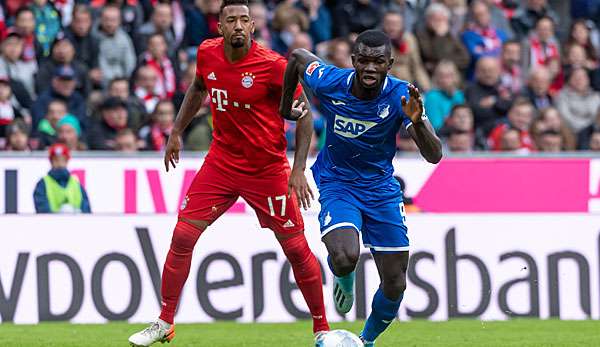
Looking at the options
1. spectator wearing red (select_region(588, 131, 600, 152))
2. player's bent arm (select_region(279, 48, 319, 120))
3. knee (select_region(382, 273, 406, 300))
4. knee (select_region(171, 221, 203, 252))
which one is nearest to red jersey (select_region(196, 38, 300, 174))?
player's bent arm (select_region(279, 48, 319, 120))

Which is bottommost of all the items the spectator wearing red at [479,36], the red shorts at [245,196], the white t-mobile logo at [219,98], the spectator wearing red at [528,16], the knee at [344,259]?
the knee at [344,259]

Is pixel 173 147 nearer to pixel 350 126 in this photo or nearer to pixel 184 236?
pixel 184 236

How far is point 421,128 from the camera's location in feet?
29.6

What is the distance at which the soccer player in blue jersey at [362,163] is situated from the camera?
953 centimetres

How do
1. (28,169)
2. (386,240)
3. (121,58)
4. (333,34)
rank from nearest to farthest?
(386,240) → (28,169) → (121,58) → (333,34)

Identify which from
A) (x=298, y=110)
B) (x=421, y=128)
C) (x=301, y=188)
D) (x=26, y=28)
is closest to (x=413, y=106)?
(x=421, y=128)

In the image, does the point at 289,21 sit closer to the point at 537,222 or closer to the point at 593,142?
the point at 593,142

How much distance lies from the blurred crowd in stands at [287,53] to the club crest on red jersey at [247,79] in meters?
5.90

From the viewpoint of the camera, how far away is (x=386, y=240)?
32.3 feet

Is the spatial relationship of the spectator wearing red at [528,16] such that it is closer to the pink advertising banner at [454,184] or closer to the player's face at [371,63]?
the pink advertising banner at [454,184]

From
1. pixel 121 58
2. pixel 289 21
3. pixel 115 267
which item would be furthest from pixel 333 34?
pixel 115 267

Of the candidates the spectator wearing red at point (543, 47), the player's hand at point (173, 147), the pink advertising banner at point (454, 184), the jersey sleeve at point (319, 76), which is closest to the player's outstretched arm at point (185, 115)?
the player's hand at point (173, 147)

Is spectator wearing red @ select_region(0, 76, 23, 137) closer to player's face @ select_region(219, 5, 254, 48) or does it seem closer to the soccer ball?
player's face @ select_region(219, 5, 254, 48)

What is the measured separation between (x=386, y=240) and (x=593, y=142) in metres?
8.92
